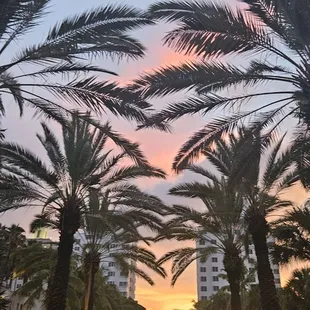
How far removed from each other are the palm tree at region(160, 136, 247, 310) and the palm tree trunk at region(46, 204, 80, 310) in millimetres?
5188

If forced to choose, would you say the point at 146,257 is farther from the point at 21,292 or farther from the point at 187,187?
the point at 21,292

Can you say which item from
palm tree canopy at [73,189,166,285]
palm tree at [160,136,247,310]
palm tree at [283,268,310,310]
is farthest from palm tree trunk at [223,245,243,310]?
palm tree canopy at [73,189,166,285]

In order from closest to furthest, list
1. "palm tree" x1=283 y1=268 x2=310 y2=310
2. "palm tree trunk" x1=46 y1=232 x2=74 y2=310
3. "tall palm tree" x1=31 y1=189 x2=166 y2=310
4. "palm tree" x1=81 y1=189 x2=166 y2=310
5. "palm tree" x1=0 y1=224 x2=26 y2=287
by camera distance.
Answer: "palm tree trunk" x1=46 y1=232 x2=74 y2=310 < "tall palm tree" x1=31 y1=189 x2=166 y2=310 < "palm tree" x1=81 y1=189 x2=166 y2=310 < "palm tree" x1=283 y1=268 x2=310 y2=310 < "palm tree" x1=0 y1=224 x2=26 y2=287

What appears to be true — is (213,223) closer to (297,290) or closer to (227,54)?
(297,290)

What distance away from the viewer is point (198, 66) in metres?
10.3

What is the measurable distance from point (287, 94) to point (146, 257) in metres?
14.4

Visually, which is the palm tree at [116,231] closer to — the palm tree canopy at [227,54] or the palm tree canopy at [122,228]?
the palm tree canopy at [122,228]

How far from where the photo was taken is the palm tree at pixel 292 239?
1753 centimetres

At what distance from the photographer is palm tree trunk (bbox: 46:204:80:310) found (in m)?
14.6

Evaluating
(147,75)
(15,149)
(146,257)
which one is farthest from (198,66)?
(146,257)

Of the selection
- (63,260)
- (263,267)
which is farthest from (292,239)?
(63,260)

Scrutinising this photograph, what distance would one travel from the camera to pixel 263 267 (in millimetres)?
16438

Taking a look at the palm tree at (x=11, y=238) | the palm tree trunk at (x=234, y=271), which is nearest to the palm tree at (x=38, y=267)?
the palm tree at (x=11, y=238)

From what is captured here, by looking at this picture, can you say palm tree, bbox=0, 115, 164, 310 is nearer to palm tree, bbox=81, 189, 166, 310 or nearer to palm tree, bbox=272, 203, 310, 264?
palm tree, bbox=81, 189, 166, 310
